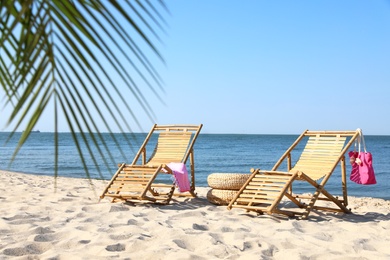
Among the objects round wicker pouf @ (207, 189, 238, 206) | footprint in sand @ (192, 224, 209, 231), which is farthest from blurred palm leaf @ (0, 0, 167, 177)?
round wicker pouf @ (207, 189, 238, 206)

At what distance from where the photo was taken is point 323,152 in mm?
6008

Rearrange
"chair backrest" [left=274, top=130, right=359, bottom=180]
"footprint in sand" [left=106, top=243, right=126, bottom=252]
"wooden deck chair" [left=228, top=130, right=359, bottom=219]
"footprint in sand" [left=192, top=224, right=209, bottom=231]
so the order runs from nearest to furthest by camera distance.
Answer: "footprint in sand" [left=106, top=243, right=126, bottom=252]
"footprint in sand" [left=192, top=224, right=209, bottom=231]
"wooden deck chair" [left=228, top=130, right=359, bottom=219]
"chair backrest" [left=274, top=130, right=359, bottom=180]

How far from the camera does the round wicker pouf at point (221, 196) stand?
614cm

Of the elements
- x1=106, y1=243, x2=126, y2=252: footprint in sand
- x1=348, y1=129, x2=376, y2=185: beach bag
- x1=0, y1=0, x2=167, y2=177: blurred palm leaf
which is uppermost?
x1=0, y1=0, x2=167, y2=177: blurred palm leaf

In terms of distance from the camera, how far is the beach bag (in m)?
5.84

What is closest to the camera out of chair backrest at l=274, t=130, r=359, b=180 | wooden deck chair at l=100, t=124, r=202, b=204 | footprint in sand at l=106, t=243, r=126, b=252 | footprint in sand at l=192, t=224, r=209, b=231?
footprint in sand at l=106, t=243, r=126, b=252

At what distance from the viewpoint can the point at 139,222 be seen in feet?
15.6

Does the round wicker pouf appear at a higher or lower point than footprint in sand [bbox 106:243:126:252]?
higher

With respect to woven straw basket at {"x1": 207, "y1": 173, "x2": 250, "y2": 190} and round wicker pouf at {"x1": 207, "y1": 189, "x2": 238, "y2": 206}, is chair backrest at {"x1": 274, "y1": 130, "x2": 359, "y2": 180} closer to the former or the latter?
woven straw basket at {"x1": 207, "y1": 173, "x2": 250, "y2": 190}

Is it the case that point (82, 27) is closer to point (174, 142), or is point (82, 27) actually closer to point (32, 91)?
point (32, 91)

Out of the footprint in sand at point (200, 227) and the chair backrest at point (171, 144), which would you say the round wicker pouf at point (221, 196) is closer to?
the chair backrest at point (171, 144)

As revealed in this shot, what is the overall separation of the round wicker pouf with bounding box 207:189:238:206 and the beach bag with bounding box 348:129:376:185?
1.32 m

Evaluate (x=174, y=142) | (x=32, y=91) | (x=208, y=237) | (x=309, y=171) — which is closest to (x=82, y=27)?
(x=32, y=91)

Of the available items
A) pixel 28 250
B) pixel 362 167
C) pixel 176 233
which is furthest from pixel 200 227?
pixel 362 167
